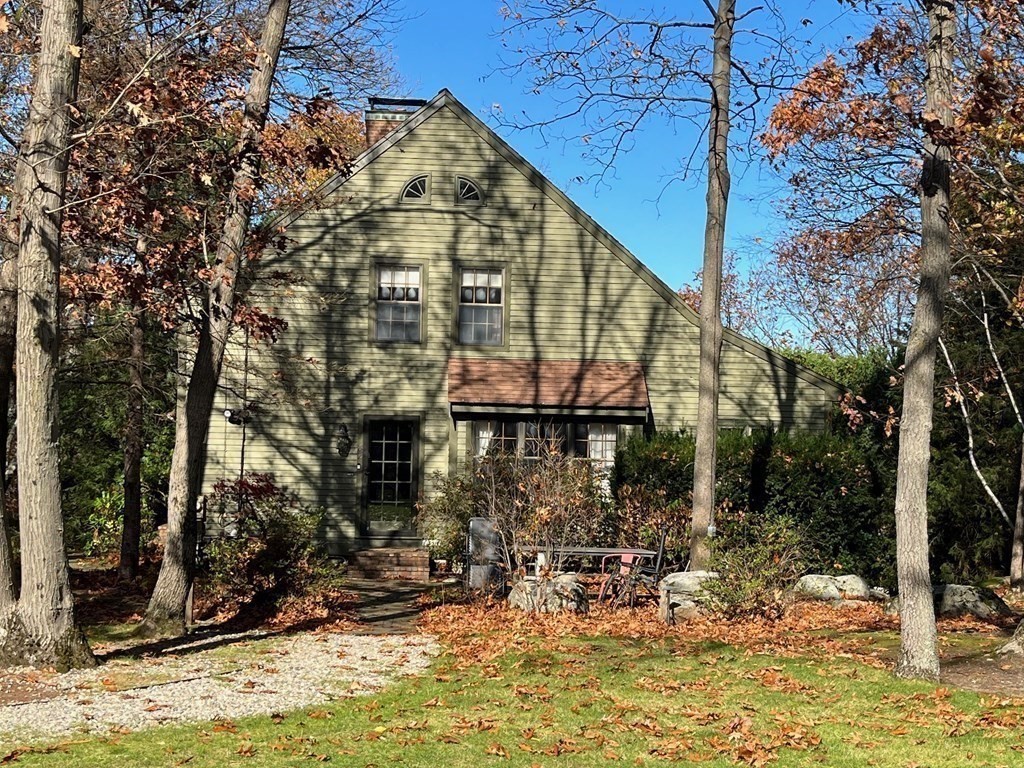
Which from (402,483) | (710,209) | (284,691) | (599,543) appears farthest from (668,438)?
(284,691)

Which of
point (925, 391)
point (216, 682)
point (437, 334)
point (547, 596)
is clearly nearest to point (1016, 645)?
point (925, 391)

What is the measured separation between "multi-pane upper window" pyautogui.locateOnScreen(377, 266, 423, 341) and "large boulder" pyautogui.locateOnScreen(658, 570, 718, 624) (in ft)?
28.0

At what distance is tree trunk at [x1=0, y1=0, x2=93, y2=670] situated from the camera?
9594mm

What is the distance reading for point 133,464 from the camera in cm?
1606

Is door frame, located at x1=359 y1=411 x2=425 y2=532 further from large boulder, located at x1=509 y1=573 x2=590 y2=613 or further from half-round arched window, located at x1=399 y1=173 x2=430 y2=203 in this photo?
large boulder, located at x1=509 y1=573 x2=590 y2=613

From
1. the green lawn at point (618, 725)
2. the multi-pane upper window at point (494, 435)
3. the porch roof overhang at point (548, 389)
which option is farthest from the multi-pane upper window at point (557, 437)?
the green lawn at point (618, 725)

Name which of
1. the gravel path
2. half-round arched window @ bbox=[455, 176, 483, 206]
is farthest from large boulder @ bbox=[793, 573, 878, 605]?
half-round arched window @ bbox=[455, 176, 483, 206]

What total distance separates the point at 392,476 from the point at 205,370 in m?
7.80

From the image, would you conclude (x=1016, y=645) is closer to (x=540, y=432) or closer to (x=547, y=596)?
(x=547, y=596)

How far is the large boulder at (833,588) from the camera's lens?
14828 millimetres

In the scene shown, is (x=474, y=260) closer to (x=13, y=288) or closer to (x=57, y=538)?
(x=13, y=288)

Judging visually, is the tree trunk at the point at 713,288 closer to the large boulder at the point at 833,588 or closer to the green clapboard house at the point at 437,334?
the large boulder at the point at 833,588

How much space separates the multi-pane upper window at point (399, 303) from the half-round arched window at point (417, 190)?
52.9 inches

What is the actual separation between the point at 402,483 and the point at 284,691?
10617mm
